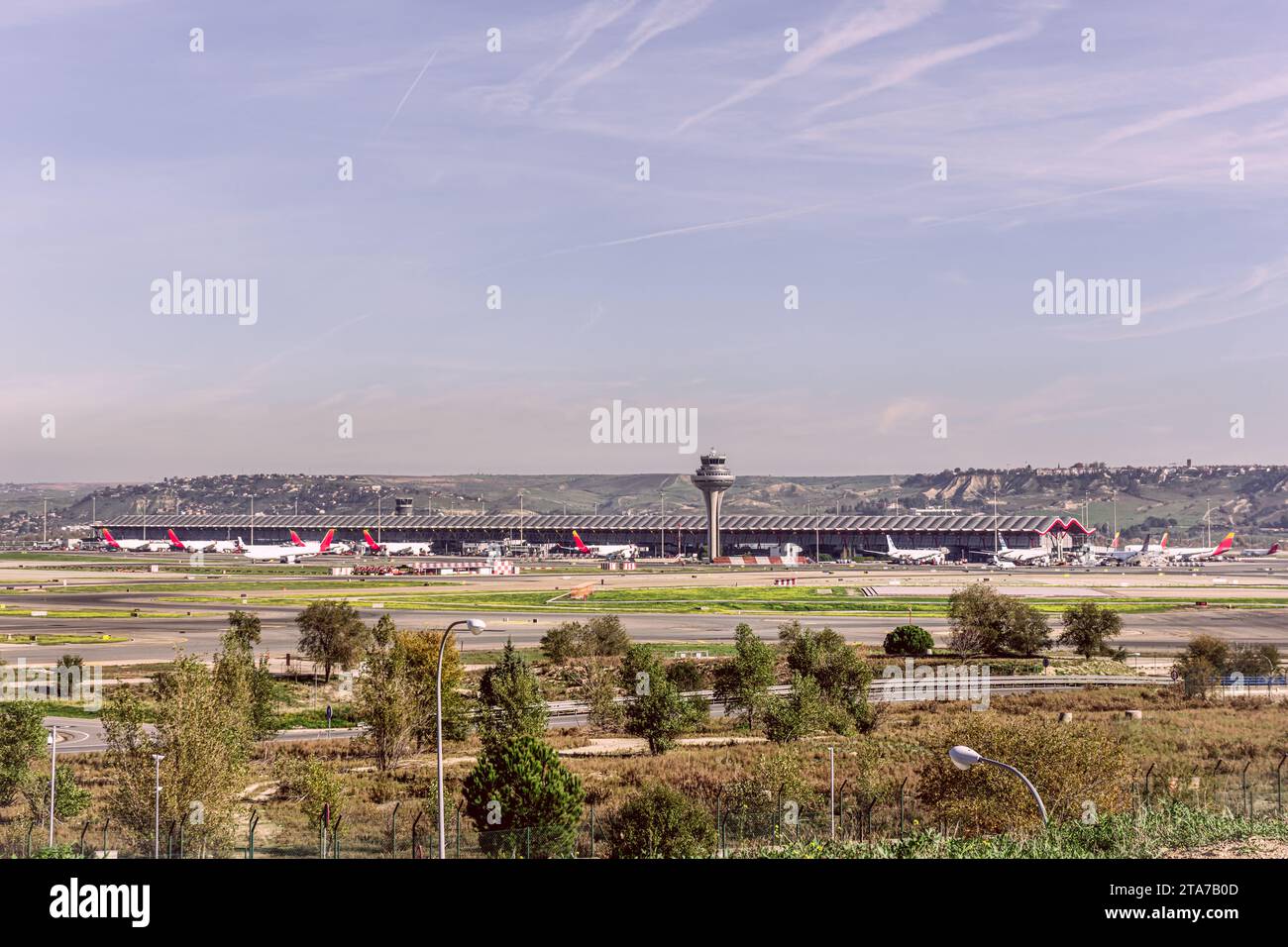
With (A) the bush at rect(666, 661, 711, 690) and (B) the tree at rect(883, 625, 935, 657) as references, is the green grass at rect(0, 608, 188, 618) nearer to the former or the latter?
(A) the bush at rect(666, 661, 711, 690)

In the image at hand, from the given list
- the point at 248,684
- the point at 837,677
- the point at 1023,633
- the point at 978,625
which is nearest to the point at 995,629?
the point at 978,625

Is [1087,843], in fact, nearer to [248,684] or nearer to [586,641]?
[248,684]

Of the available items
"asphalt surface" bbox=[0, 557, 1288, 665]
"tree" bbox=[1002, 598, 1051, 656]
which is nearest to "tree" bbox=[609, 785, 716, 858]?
"asphalt surface" bbox=[0, 557, 1288, 665]

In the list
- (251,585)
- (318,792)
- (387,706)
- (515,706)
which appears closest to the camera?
(318,792)
